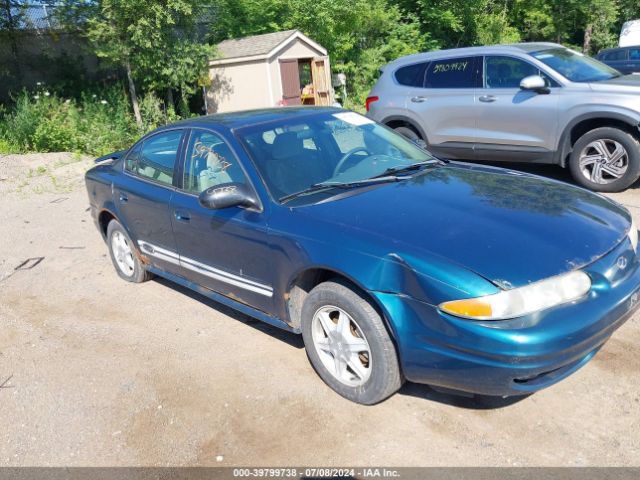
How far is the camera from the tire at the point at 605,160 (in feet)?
21.8

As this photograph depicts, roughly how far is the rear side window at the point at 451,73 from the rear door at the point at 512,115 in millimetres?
239

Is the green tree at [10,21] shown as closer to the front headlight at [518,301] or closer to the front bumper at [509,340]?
the front bumper at [509,340]

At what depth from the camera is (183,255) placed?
4.40 m

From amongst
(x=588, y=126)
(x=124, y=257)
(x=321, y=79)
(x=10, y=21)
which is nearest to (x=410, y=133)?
(x=588, y=126)

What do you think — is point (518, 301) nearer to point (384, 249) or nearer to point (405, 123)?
point (384, 249)

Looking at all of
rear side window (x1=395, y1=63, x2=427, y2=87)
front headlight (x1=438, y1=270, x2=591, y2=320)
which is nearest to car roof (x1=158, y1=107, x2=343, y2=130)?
front headlight (x1=438, y1=270, x2=591, y2=320)

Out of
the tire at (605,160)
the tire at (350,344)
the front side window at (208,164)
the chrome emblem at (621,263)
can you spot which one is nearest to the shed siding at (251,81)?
the tire at (605,160)

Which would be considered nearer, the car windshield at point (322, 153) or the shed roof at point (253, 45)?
the car windshield at point (322, 153)

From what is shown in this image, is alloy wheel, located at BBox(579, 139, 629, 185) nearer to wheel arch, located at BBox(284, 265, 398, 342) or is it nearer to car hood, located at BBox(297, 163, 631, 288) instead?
car hood, located at BBox(297, 163, 631, 288)

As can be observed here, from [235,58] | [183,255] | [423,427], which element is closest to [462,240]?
[423,427]

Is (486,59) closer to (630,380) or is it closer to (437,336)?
(630,380)

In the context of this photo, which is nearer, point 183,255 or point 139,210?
point 183,255

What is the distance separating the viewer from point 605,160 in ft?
22.5

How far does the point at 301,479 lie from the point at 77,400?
1.72 metres
